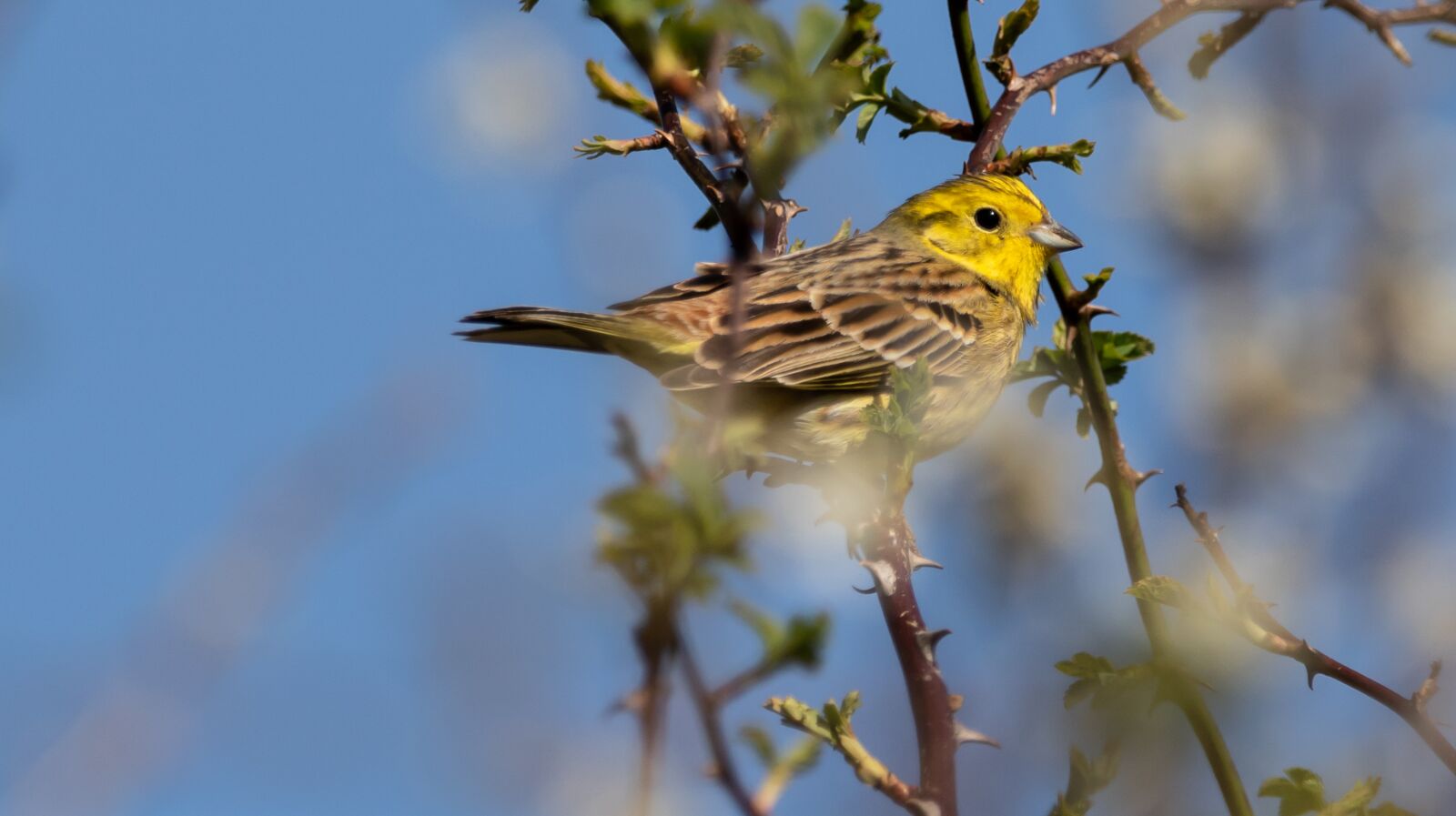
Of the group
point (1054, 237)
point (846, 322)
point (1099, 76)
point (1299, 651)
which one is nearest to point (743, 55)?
point (1099, 76)

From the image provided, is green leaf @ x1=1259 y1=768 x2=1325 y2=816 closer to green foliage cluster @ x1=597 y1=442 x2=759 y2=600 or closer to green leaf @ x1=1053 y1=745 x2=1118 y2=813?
green leaf @ x1=1053 y1=745 x2=1118 y2=813

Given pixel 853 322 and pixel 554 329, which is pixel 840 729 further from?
pixel 853 322

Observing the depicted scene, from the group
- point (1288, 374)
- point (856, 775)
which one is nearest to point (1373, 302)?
point (1288, 374)

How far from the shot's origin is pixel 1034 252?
708cm

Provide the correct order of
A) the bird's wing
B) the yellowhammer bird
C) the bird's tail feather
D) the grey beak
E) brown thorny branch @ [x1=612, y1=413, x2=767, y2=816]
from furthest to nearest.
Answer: the grey beak → the bird's wing → the yellowhammer bird → the bird's tail feather → brown thorny branch @ [x1=612, y1=413, x2=767, y2=816]

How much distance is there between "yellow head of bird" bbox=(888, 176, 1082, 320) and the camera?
693 centimetres

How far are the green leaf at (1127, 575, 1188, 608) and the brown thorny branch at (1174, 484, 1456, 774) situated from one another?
8cm

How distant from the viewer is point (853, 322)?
6.23 meters

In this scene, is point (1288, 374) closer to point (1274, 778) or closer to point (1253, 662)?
point (1253, 662)

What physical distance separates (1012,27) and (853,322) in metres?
2.49

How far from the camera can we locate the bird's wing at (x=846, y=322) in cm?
581

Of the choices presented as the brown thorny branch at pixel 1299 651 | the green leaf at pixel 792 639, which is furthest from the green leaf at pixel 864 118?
the green leaf at pixel 792 639

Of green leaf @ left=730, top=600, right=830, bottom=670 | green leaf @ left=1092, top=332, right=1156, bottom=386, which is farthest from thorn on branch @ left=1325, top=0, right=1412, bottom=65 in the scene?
green leaf @ left=730, top=600, right=830, bottom=670

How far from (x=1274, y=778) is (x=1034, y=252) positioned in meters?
4.44
